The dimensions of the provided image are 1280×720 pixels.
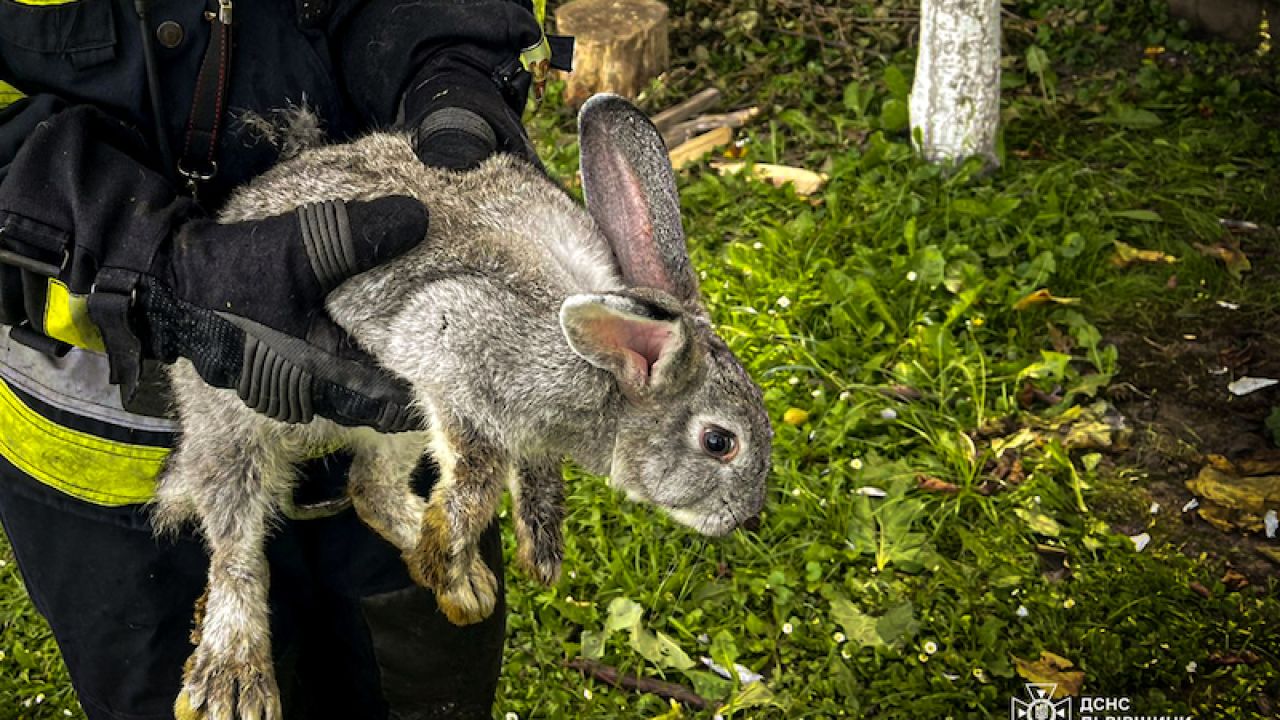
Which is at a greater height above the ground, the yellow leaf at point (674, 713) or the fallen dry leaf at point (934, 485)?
the fallen dry leaf at point (934, 485)

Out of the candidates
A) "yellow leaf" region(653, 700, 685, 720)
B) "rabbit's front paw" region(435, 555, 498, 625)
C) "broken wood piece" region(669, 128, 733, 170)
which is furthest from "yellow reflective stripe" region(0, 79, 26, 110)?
"broken wood piece" region(669, 128, 733, 170)

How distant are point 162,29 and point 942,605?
3.18 meters

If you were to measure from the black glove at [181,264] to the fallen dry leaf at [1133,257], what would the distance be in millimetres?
4192

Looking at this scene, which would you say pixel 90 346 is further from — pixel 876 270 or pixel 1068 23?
pixel 1068 23

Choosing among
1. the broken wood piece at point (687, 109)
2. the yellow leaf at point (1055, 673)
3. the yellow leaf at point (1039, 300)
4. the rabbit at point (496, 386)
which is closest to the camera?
the rabbit at point (496, 386)

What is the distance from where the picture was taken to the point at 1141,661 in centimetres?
429

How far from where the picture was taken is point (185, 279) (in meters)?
2.74

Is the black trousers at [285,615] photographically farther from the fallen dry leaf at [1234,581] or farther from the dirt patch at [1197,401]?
the dirt patch at [1197,401]

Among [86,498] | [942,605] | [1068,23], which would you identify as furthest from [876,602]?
[1068,23]

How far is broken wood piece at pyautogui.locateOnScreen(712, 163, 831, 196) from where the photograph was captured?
22.0 ft

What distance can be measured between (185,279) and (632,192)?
1.02 meters

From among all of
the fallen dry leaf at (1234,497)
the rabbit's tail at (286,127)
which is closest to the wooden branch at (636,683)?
the fallen dry leaf at (1234,497)

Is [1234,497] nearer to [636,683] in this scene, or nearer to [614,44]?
[636,683]

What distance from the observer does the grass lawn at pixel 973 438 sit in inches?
173
